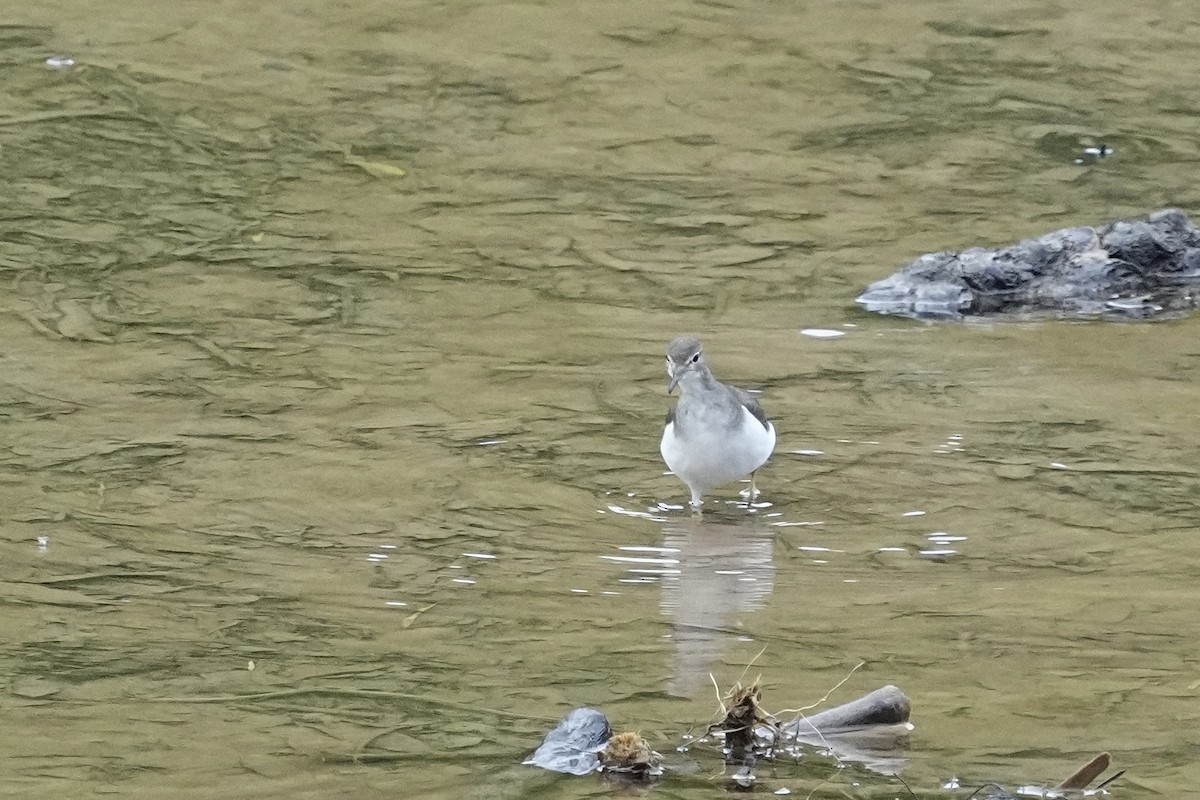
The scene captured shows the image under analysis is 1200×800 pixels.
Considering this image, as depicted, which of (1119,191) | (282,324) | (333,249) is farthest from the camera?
(1119,191)

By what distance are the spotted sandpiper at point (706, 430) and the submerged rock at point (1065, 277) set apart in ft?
6.95

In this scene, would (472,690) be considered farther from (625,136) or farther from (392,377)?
(625,136)

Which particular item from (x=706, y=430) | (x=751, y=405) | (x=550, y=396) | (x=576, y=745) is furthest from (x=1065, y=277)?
(x=576, y=745)

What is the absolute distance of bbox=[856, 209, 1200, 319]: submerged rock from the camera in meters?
9.12

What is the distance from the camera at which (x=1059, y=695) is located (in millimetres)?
5352

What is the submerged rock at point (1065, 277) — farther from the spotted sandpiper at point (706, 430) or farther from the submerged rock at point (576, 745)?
the submerged rock at point (576, 745)

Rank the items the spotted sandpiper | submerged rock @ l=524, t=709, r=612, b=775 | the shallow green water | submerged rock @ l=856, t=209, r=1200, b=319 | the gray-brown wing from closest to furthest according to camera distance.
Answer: submerged rock @ l=524, t=709, r=612, b=775 → the shallow green water → the spotted sandpiper → the gray-brown wing → submerged rock @ l=856, t=209, r=1200, b=319

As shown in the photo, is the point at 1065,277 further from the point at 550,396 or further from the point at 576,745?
the point at 576,745

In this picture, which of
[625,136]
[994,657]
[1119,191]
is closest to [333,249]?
[625,136]

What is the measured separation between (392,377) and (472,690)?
2952 millimetres

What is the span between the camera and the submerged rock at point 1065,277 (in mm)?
9117

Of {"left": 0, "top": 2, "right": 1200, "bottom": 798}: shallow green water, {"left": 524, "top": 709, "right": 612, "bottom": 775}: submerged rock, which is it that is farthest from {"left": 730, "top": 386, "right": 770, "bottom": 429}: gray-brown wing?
{"left": 524, "top": 709, "right": 612, "bottom": 775}: submerged rock

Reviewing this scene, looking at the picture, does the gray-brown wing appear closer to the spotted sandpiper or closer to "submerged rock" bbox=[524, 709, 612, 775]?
the spotted sandpiper

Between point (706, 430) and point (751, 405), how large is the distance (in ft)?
1.52
